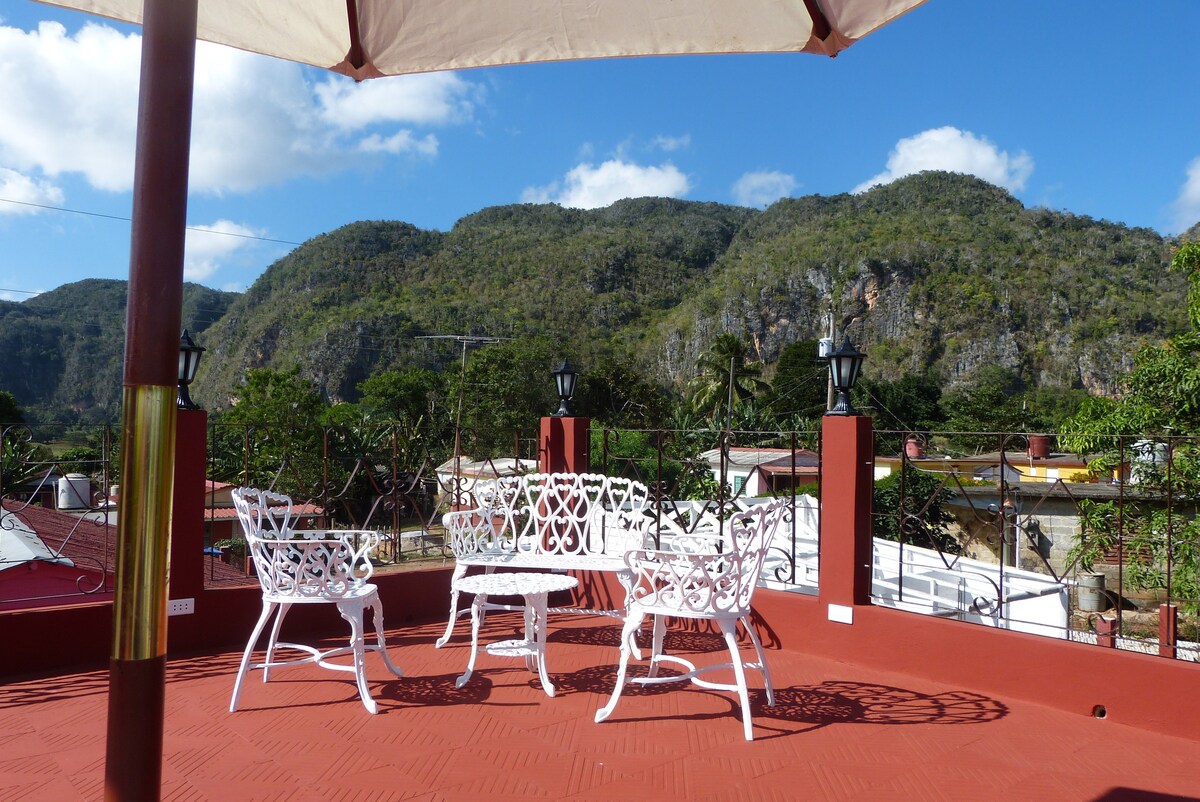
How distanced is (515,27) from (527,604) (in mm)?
2414

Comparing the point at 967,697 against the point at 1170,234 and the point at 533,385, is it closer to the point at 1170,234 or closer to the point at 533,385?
the point at 533,385

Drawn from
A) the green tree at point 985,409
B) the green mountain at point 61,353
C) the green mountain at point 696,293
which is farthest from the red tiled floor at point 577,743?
the green mountain at point 61,353

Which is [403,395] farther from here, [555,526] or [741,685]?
[741,685]

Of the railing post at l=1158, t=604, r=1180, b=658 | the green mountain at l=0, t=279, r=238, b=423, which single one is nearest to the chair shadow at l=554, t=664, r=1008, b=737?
the railing post at l=1158, t=604, r=1180, b=658

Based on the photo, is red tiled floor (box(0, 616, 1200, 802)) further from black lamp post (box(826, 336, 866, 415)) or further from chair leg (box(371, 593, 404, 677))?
black lamp post (box(826, 336, 866, 415))

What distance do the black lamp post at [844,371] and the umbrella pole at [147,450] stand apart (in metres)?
3.40

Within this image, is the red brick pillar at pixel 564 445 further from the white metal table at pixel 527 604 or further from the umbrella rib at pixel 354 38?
the umbrella rib at pixel 354 38

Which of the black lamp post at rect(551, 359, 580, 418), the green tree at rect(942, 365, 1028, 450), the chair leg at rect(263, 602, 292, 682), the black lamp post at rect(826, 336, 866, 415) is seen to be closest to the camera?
the chair leg at rect(263, 602, 292, 682)

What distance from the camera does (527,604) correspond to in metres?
3.81

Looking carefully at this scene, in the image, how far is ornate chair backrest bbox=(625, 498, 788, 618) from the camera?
3184 millimetres

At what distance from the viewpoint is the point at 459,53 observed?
2.71 meters

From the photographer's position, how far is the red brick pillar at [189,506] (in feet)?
13.2

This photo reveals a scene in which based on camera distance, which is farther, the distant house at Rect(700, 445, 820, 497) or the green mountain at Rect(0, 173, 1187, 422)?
the green mountain at Rect(0, 173, 1187, 422)

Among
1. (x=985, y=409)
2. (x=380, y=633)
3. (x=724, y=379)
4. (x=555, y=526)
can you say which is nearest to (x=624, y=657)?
(x=380, y=633)
